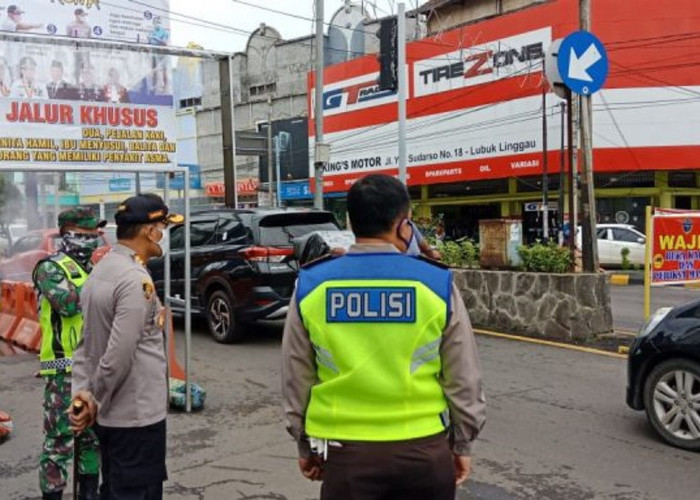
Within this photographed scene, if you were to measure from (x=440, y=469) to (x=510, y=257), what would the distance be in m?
8.02

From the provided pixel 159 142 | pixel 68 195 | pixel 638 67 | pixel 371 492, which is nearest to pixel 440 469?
pixel 371 492

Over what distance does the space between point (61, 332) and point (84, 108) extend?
234 centimetres

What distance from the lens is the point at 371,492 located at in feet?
7.22

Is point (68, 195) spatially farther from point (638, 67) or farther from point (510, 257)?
point (638, 67)

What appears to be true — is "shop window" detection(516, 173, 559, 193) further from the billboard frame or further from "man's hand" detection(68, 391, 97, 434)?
"man's hand" detection(68, 391, 97, 434)

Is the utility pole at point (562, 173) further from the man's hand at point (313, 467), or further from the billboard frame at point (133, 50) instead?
the man's hand at point (313, 467)

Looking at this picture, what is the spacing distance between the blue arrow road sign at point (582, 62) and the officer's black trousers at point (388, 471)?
296 inches

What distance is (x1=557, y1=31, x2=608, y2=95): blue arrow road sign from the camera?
28.9 ft

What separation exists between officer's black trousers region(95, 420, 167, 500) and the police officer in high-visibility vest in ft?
3.73

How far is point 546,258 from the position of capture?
9539mm

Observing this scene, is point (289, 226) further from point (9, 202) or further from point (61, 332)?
point (61, 332)

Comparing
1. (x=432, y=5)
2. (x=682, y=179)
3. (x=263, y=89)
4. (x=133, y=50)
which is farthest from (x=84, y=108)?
(x=263, y=89)

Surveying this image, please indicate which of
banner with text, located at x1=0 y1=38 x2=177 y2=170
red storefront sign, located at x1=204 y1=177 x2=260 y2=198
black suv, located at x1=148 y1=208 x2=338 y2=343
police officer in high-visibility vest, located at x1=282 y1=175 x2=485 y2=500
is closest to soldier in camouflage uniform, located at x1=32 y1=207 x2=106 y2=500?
banner with text, located at x1=0 y1=38 x2=177 y2=170

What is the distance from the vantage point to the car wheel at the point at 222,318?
930 centimetres
